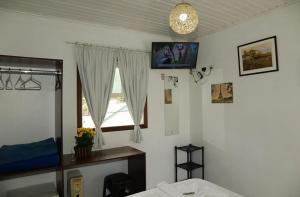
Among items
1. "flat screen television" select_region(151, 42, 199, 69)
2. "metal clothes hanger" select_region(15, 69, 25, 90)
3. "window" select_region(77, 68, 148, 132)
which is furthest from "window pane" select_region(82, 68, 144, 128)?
"metal clothes hanger" select_region(15, 69, 25, 90)

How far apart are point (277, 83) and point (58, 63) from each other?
2.39 meters

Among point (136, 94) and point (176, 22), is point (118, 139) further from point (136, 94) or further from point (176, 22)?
point (176, 22)

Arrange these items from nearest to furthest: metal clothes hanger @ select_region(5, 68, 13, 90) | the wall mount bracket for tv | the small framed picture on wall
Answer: metal clothes hanger @ select_region(5, 68, 13, 90) < the small framed picture on wall < the wall mount bracket for tv

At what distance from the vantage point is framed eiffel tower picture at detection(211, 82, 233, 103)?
9.58ft

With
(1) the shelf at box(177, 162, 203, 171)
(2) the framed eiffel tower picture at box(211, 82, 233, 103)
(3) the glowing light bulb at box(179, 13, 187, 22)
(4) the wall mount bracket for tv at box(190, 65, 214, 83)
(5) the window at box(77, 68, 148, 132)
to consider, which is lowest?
(1) the shelf at box(177, 162, 203, 171)

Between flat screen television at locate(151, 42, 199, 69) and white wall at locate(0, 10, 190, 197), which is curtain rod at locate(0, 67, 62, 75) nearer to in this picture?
white wall at locate(0, 10, 190, 197)

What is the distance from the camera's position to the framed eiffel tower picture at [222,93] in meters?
2.92

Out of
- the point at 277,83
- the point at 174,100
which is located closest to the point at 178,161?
the point at 174,100

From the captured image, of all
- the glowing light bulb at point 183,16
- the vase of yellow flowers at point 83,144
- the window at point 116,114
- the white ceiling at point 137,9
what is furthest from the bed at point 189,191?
the white ceiling at point 137,9

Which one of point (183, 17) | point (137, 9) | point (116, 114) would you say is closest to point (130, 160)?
point (116, 114)

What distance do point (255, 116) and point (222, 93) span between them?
22.3 inches

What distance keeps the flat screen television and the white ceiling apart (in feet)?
1.03

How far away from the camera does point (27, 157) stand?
194 cm

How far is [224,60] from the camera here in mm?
2986
